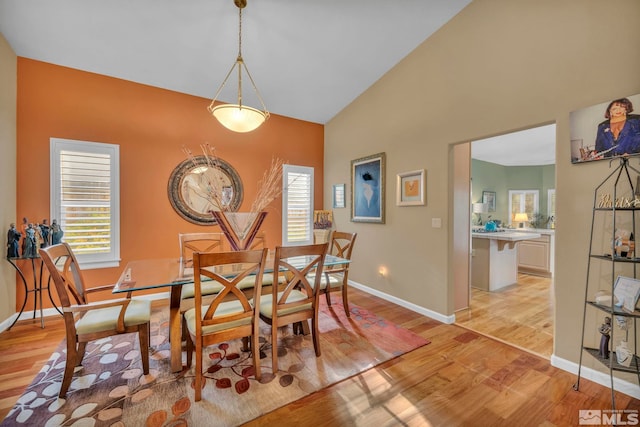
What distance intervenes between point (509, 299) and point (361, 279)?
2.20 meters

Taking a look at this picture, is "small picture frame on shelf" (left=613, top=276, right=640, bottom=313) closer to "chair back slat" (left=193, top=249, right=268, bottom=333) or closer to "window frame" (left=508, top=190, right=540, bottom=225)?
"chair back slat" (left=193, top=249, right=268, bottom=333)

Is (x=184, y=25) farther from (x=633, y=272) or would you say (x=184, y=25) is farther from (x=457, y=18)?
(x=633, y=272)

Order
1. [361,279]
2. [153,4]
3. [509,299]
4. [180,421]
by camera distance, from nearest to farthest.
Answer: [180,421] < [153,4] < [509,299] < [361,279]

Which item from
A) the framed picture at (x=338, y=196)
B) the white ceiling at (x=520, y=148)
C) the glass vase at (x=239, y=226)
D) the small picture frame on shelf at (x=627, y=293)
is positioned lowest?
the small picture frame on shelf at (x=627, y=293)

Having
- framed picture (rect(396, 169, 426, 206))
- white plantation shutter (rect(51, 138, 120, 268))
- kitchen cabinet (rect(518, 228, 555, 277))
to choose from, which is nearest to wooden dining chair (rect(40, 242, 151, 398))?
white plantation shutter (rect(51, 138, 120, 268))

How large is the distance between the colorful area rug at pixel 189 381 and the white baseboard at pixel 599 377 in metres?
1.10

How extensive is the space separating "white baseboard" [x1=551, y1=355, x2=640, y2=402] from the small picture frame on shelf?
0.64 metres

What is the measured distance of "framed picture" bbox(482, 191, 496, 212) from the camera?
6.84m

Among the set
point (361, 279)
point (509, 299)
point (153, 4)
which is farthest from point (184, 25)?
Answer: point (509, 299)

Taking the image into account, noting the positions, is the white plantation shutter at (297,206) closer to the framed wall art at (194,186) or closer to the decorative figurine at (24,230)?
the framed wall art at (194,186)

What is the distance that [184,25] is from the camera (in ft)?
9.30

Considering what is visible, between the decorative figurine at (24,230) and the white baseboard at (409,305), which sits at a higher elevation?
the decorative figurine at (24,230)

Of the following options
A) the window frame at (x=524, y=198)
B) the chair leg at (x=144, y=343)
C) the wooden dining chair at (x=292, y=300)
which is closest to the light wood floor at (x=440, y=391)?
the wooden dining chair at (x=292, y=300)

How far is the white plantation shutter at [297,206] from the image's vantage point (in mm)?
4828
